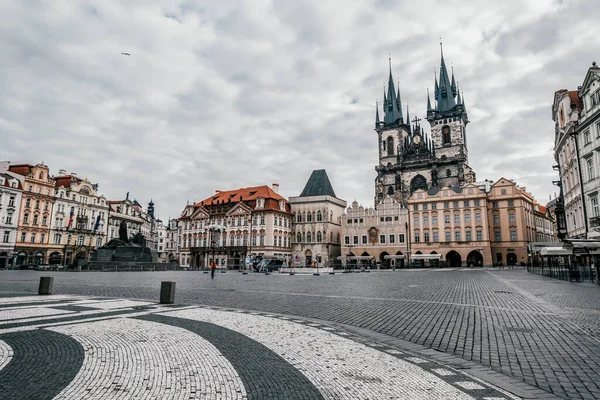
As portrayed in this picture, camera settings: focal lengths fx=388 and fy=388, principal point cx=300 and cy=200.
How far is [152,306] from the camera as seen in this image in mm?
11664

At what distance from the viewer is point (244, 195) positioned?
7569 cm

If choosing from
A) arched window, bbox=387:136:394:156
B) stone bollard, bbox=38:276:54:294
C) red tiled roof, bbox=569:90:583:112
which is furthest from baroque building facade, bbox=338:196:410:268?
stone bollard, bbox=38:276:54:294

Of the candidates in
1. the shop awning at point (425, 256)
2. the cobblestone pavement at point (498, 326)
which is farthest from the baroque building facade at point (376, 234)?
the cobblestone pavement at point (498, 326)

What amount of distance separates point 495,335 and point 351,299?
22.9 ft

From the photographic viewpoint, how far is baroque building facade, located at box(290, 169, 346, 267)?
71.3 metres

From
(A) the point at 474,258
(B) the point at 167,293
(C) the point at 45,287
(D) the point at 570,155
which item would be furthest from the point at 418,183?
(C) the point at 45,287

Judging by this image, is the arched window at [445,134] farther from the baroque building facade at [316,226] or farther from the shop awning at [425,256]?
the shop awning at [425,256]

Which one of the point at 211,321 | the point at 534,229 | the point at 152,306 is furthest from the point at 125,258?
the point at 534,229

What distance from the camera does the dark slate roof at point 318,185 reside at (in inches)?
2970

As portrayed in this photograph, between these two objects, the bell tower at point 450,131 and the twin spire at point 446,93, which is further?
the twin spire at point 446,93

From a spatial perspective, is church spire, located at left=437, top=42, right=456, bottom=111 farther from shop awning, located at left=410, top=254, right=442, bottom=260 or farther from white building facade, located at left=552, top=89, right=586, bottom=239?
white building facade, located at left=552, top=89, right=586, bottom=239

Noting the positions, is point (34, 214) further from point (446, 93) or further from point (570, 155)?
point (446, 93)

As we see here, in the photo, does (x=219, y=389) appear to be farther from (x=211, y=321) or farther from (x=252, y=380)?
(x=211, y=321)

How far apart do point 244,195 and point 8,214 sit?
3706 centimetres
